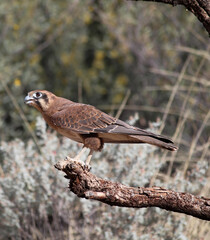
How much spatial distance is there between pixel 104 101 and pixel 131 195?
587 cm

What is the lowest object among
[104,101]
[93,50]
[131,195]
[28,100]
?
[131,195]

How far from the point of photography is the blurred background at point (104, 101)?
4547 millimetres

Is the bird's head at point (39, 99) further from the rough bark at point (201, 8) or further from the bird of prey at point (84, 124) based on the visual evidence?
the rough bark at point (201, 8)

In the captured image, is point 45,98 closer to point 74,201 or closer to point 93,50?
point 74,201

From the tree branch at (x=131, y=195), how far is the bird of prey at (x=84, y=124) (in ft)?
1.45

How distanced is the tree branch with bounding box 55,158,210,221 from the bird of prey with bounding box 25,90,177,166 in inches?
17.4

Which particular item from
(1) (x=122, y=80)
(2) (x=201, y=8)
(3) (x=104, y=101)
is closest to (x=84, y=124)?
(2) (x=201, y=8)

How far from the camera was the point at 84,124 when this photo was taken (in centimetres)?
349

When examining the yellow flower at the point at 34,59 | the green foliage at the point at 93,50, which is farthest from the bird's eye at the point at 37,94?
the yellow flower at the point at 34,59

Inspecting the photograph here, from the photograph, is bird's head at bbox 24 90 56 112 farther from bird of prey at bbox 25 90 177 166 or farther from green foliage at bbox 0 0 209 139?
green foliage at bbox 0 0 209 139

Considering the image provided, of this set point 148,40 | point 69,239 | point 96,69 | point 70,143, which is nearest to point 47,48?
point 96,69

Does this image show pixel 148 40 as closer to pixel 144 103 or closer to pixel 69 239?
pixel 144 103

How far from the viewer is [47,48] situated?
347 inches

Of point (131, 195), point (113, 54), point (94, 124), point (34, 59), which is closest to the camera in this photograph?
point (131, 195)
